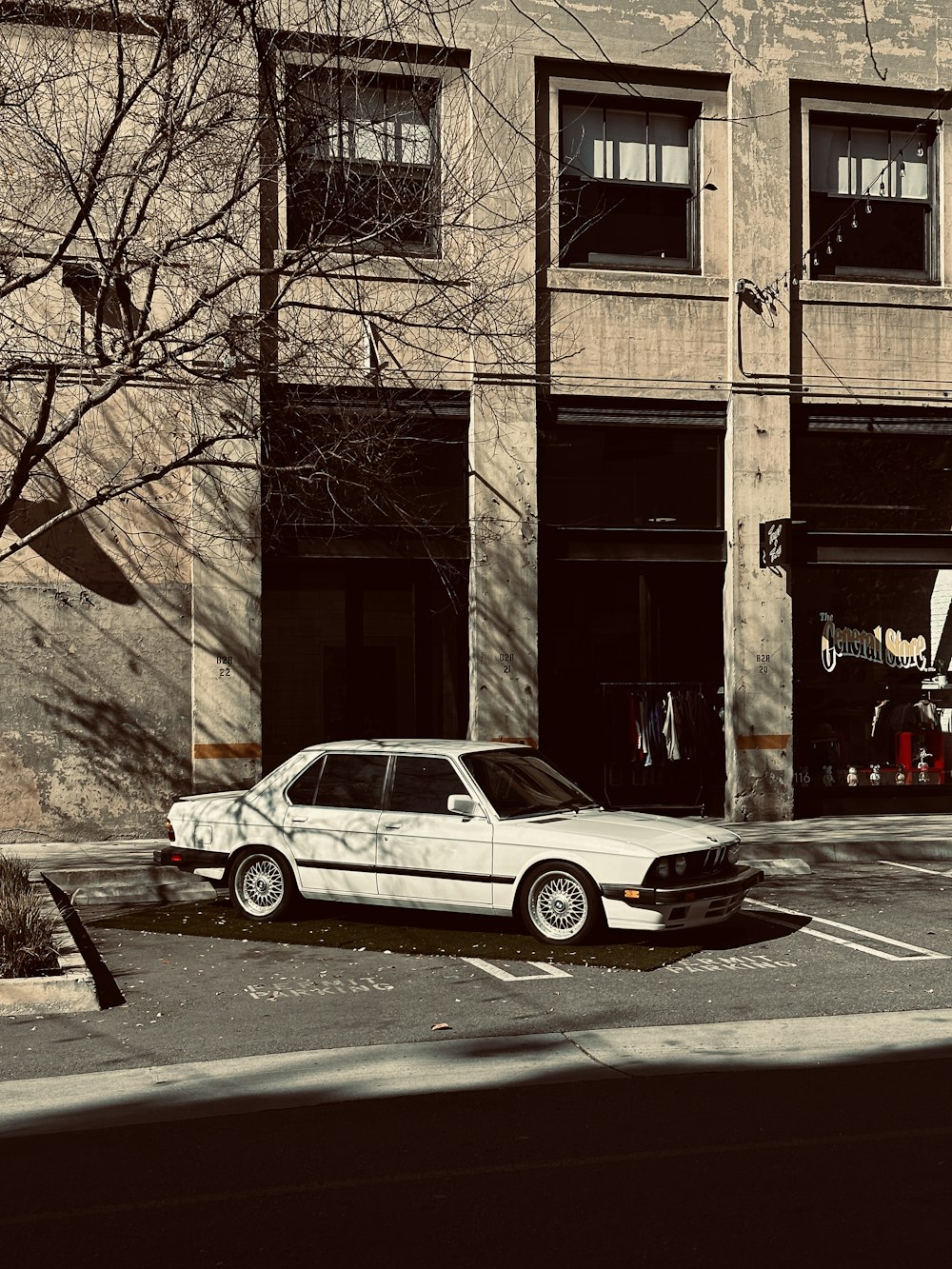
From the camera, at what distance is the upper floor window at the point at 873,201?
19.6m

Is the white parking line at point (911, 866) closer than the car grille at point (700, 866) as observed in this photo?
No

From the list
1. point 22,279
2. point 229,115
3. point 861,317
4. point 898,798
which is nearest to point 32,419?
point 22,279

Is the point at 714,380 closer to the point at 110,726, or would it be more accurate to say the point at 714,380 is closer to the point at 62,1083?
the point at 110,726

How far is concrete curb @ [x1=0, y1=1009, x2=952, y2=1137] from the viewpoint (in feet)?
22.5

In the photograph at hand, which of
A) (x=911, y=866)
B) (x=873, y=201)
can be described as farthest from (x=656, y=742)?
(x=873, y=201)

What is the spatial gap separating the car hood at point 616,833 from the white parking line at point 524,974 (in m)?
0.91

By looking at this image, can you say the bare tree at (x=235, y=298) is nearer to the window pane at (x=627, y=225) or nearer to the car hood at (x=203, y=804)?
the window pane at (x=627, y=225)

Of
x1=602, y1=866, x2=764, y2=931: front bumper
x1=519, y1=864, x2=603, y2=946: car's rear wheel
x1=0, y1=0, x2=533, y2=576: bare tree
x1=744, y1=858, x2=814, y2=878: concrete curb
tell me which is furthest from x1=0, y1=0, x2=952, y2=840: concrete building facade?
x1=602, y1=866, x2=764, y2=931: front bumper

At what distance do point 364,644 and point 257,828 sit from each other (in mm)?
6639

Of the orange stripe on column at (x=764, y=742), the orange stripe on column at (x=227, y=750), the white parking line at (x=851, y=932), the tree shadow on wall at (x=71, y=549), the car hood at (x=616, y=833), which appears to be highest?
the tree shadow on wall at (x=71, y=549)

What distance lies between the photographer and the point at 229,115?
11.2 m

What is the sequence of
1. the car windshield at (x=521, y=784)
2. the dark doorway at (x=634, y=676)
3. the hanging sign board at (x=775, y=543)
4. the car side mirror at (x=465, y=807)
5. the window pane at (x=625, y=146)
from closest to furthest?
the car side mirror at (x=465, y=807) → the car windshield at (x=521, y=784) → the hanging sign board at (x=775, y=543) → the dark doorway at (x=634, y=676) → the window pane at (x=625, y=146)

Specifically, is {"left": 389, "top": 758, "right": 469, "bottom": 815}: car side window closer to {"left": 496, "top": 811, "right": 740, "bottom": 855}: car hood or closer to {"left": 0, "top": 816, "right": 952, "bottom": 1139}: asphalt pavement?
{"left": 496, "top": 811, "right": 740, "bottom": 855}: car hood

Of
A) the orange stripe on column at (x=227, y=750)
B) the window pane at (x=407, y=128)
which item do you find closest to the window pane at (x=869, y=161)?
the window pane at (x=407, y=128)
